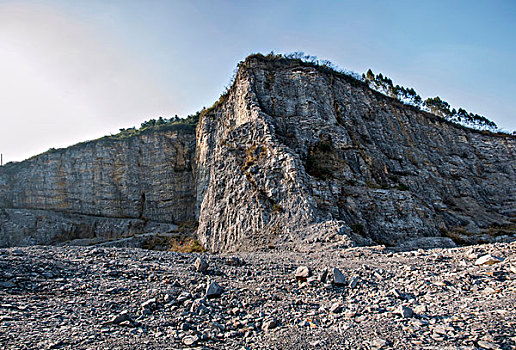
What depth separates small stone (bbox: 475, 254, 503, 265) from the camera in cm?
827

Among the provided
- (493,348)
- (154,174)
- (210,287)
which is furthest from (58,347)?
(154,174)

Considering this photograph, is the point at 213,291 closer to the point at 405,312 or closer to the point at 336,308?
the point at 336,308

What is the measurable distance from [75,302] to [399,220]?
64.7 feet

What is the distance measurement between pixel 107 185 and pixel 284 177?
3166 centimetres

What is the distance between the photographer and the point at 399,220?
20531mm

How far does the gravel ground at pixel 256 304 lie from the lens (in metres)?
4.91

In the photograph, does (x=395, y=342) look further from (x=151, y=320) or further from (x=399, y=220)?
(x=399, y=220)

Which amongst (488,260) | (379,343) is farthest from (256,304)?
(488,260)

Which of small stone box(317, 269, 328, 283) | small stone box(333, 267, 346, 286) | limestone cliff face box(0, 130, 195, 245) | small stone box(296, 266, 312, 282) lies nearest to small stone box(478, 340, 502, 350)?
small stone box(333, 267, 346, 286)

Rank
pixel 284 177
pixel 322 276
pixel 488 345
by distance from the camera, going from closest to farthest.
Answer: pixel 488 345 → pixel 322 276 → pixel 284 177

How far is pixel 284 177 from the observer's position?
19.0 m

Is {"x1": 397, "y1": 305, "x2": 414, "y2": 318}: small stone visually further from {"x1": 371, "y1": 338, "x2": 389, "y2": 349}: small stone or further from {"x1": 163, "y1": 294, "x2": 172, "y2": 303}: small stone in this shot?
{"x1": 163, "y1": 294, "x2": 172, "y2": 303}: small stone

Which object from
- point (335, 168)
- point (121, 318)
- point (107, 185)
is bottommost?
point (121, 318)

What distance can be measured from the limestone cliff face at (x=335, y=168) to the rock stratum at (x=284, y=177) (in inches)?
4.5
